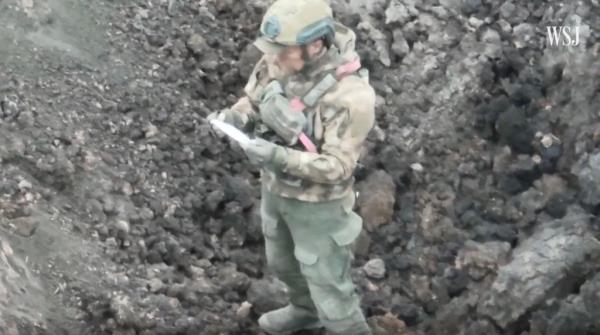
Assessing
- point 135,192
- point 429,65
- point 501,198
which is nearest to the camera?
point 135,192

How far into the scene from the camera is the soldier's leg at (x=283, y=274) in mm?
4668

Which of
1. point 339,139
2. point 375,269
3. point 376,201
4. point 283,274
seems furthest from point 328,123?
point 376,201

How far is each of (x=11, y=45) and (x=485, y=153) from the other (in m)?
2.46

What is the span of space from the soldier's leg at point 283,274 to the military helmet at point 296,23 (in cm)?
69

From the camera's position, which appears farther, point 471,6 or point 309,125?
point 471,6

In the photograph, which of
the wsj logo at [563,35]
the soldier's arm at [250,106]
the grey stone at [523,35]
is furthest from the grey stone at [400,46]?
the soldier's arm at [250,106]

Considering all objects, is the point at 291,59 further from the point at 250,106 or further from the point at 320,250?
the point at 320,250

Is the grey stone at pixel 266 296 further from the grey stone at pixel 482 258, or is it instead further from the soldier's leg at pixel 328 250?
the grey stone at pixel 482 258

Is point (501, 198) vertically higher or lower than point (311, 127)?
lower

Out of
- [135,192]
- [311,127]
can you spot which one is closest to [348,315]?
[311,127]

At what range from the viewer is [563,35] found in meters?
6.58

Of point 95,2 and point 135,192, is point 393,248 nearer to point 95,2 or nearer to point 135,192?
point 135,192

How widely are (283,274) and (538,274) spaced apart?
1.23m

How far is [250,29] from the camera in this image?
6.64 m
